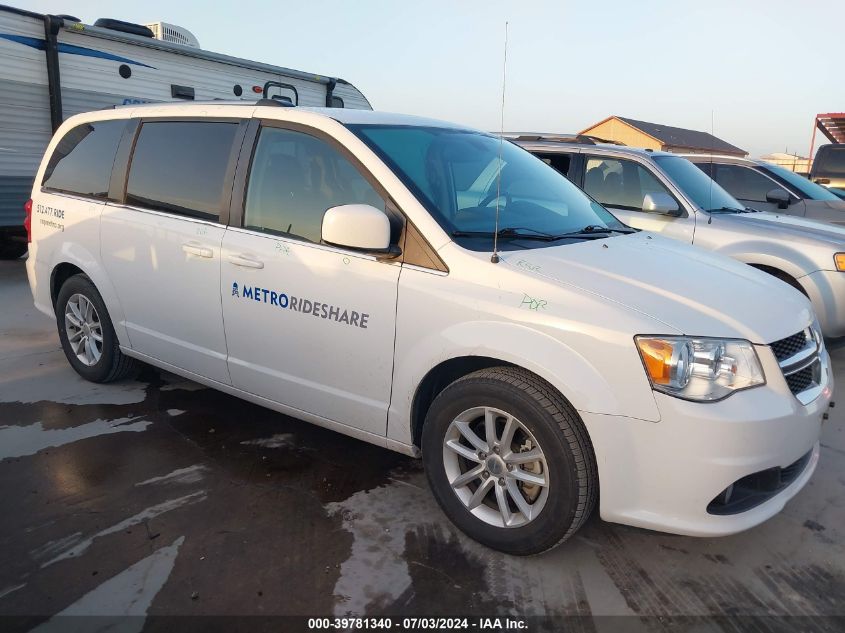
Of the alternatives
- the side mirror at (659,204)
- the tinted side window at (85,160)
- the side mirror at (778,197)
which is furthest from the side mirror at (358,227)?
the side mirror at (778,197)

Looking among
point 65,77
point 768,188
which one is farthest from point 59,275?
point 768,188

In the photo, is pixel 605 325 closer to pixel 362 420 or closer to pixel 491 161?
pixel 362 420

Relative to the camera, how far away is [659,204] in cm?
576

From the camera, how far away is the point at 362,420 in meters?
3.08

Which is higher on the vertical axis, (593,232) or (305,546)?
(593,232)

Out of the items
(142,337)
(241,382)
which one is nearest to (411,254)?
(241,382)

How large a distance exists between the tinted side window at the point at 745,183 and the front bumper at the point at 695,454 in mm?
5725

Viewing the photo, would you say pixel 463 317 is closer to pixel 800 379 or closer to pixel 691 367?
pixel 691 367

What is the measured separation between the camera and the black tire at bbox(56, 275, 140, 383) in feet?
14.2

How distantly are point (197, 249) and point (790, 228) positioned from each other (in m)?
4.89

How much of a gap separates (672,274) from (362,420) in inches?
60.4

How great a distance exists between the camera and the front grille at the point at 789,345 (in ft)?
8.39

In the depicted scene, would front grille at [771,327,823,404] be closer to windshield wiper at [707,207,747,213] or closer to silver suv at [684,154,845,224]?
windshield wiper at [707,207,747,213]

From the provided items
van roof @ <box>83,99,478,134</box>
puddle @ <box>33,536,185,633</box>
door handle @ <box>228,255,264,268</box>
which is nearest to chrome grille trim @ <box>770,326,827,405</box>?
van roof @ <box>83,99,478,134</box>
